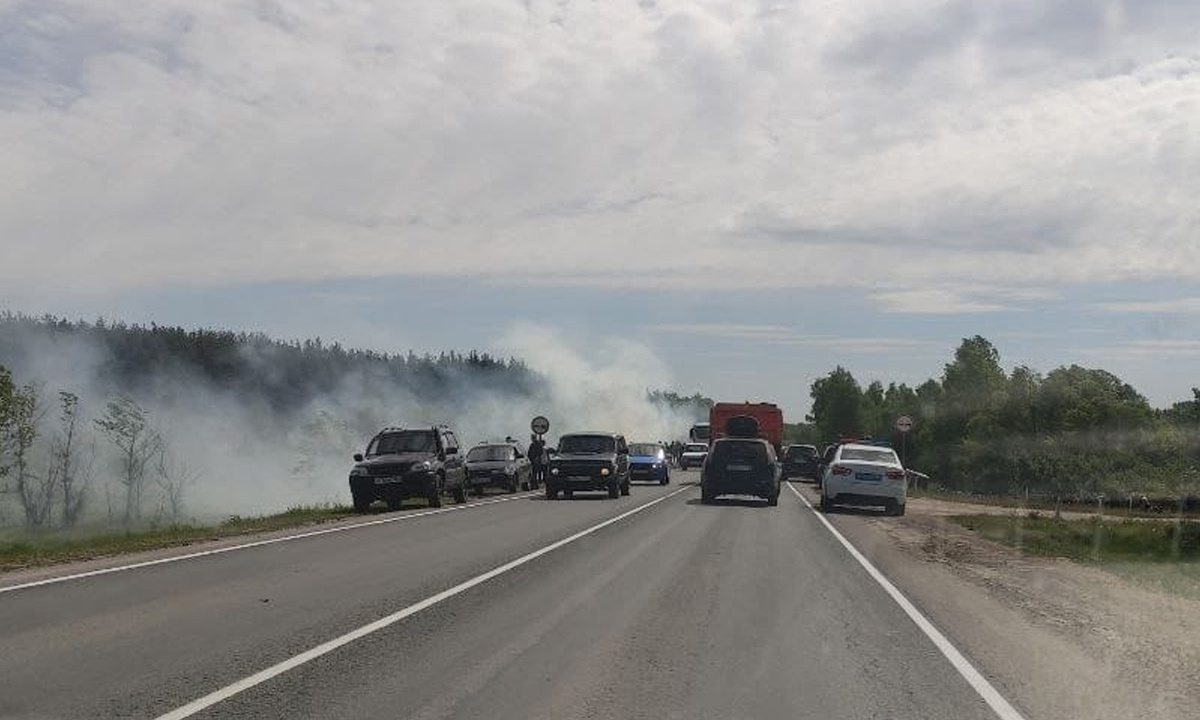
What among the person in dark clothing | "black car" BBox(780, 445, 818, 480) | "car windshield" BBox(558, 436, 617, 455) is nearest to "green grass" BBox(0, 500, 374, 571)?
"car windshield" BBox(558, 436, 617, 455)

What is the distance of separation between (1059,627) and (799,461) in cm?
4485

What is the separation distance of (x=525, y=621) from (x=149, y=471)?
Answer: 308 feet

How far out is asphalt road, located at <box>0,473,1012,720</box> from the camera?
23.8 feet

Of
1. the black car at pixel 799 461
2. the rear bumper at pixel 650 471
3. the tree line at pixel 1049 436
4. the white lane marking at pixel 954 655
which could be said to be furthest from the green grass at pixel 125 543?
the tree line at pixel 1049 436

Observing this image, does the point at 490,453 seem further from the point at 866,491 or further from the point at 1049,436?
the point at 1049,436

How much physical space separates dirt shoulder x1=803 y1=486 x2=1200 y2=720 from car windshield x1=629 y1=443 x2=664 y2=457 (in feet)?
95.9

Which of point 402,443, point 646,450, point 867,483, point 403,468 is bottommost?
point 867,483

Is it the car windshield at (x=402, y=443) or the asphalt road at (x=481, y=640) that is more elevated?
the car windshield at (x=402, y=443)

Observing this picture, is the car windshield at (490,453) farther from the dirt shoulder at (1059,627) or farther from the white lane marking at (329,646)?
the white lane marking at (329,646)

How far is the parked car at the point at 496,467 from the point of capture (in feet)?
126

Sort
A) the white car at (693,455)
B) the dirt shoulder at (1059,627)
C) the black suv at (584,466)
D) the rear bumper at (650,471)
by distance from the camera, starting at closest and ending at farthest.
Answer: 1. the dirt shoulder at (1059,627)
2. the black suv at (584,466)
3. the rear bumper at (650,471)
4. the white car at (693,455)

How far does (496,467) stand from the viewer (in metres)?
38.8

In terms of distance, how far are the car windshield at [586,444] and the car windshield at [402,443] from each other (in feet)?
21.2

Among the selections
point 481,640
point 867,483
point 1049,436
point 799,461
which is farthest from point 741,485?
point 1049,436
